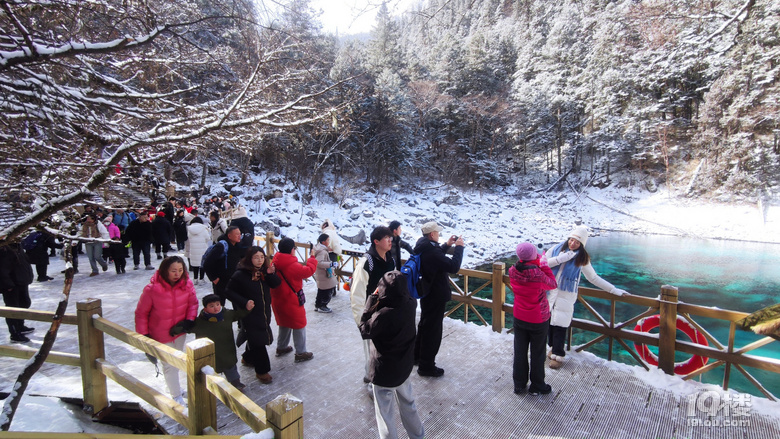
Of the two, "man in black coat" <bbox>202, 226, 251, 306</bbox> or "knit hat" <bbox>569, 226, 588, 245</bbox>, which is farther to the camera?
Result: "man in black coat" <bbox>202, 226, 251, 306</bbox>

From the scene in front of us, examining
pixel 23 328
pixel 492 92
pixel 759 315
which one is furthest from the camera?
pixel 492 92

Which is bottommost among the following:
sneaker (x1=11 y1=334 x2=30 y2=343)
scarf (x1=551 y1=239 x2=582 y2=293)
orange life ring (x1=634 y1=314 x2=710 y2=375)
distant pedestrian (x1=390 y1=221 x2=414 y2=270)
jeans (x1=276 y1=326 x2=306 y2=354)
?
orange life ring (x1=634 y1=314 x2=710 y2=375)

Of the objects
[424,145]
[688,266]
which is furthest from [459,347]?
[424,145]

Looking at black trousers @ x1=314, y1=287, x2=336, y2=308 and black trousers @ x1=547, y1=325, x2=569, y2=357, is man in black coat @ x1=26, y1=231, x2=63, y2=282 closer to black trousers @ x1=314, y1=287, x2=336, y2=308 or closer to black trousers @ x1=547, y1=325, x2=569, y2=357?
black trousers @ x1=314, y1=287, x2=336, y2=308

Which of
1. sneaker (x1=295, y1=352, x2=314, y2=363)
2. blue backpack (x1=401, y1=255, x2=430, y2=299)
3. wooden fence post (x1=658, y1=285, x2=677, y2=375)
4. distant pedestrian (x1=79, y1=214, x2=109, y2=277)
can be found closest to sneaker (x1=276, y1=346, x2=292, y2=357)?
sneaker (x1=295, y1=352, x2=314, y2=363)

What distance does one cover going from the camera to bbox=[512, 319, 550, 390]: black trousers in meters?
3.60

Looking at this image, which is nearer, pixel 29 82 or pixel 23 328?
pixel 29 82

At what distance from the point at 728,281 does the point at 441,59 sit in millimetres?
30261

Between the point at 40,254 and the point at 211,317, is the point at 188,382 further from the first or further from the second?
the point at 40,254

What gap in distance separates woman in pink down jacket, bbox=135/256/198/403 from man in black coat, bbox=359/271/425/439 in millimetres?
1991

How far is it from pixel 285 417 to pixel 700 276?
1955 centimetres

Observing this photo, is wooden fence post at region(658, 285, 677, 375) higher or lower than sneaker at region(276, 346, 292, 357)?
higher

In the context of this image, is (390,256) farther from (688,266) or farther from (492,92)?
(492,92)

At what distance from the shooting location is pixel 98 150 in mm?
3316
